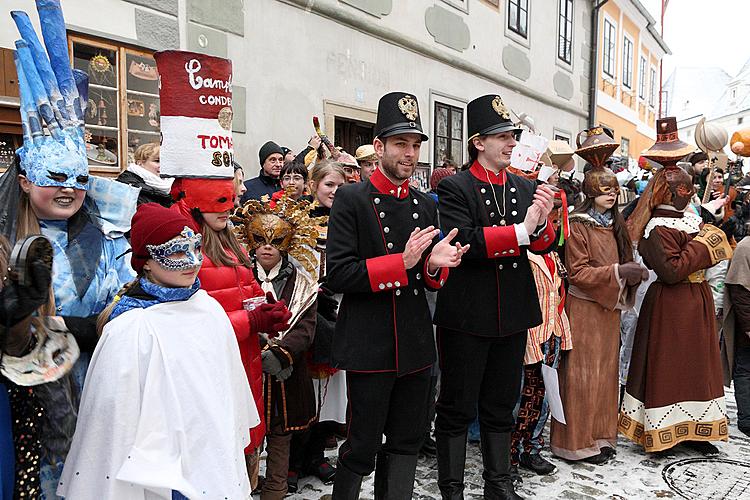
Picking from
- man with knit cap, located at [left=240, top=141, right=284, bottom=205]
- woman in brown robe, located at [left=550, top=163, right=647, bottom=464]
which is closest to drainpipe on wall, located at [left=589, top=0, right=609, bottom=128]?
man with knit cap, located at [left=240, top=141, right=284, bottom=205]

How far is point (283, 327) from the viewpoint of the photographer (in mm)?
2732

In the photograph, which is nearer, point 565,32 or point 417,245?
point 417,245

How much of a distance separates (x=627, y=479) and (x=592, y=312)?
3.71 ft

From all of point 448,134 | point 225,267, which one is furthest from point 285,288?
point 448,134

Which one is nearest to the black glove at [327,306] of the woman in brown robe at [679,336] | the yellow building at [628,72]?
the woman in brown robe at [679,336]

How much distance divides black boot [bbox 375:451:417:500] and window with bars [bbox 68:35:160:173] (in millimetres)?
3698

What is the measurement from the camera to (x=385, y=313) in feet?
9.59

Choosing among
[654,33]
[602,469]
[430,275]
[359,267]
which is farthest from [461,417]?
[654,33]

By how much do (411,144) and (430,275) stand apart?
2.16 feet

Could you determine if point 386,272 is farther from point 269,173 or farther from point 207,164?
point 269,173

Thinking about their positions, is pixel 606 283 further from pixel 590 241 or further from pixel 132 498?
pixel 132 498

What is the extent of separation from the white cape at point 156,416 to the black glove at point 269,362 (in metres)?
0.82

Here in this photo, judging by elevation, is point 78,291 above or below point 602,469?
above

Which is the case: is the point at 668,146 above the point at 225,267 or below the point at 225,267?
above
